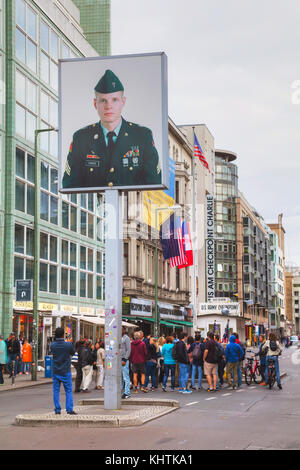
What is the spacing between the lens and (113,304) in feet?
53.8

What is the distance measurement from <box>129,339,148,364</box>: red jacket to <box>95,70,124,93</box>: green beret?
9165mm

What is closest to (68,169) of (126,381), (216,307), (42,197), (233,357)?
(126,381)

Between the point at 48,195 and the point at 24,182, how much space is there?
359cm

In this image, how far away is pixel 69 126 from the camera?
1722 cm

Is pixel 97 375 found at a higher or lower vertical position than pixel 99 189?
lower

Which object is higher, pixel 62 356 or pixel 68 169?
pixel 68 169

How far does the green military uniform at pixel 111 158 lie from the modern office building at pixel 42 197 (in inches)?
816

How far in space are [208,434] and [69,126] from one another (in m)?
7.86

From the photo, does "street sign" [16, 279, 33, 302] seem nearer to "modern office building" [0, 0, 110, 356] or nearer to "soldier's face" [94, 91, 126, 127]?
"modern office building" [0, 0, 110, 356]

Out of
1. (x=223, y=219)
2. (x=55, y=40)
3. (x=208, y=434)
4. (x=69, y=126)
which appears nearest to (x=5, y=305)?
(x=55, y=40)

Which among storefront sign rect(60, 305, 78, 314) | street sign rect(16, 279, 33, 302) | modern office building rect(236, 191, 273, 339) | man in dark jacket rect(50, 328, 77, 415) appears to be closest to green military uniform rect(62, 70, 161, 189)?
man in dark jacket rect(50, 328, 77, 415)

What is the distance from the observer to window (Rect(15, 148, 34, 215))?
1547 inches

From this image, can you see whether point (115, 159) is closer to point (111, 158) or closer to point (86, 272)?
point (111, 158)
